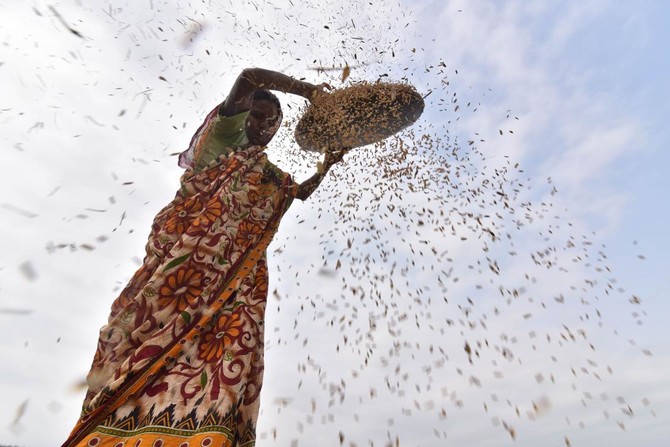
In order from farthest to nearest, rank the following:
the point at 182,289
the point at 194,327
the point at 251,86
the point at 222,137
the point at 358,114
A: the point at 358,114 < the point at 222,137 < the point at 251,86 < the point at 182,289 < the point at 194,327

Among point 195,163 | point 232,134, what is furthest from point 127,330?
point 232,134

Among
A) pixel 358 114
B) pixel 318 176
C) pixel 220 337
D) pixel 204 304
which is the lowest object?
pixel 220 337

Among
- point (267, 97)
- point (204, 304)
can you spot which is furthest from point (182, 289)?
point (267, 97)

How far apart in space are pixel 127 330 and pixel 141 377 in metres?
0.39

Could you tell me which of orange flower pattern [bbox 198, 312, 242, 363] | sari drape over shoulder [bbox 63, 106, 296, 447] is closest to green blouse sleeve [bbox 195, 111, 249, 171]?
sari drape over shoulder [bbox 63, 106, 296, 447]

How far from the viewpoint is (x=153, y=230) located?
3.29 metres

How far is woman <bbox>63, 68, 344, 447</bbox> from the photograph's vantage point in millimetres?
2342

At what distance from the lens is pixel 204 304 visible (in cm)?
278

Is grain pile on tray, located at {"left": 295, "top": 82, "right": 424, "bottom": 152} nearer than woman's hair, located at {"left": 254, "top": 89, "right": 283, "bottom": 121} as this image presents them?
No

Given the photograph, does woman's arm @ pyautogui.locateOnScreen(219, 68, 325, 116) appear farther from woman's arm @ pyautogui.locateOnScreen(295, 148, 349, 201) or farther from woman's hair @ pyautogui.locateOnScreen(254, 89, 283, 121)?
woman's arm @ pyautogui.locateOnScreen(295, 148, 349, 201)

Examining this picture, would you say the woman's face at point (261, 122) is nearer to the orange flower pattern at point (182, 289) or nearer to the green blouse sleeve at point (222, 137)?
the green blouse sleeve at point (222, 137)

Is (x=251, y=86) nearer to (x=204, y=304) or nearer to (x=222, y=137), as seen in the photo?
(x=222, y=137)

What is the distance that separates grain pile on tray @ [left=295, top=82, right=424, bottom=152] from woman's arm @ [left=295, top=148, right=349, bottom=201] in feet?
0.21

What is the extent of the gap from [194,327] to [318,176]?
1742mm
